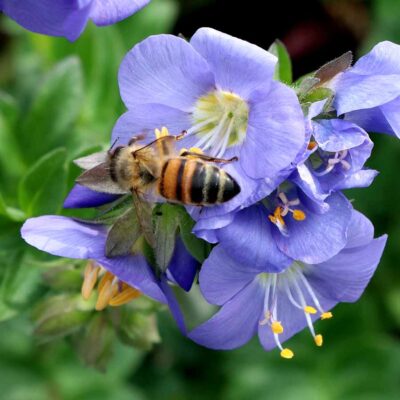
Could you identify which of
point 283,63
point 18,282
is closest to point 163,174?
point 283,63

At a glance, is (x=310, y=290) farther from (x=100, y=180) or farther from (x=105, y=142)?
(x=105, y=142)

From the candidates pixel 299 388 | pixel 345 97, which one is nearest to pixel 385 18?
pixel 299 388

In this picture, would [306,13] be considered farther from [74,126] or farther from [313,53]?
[74,126]

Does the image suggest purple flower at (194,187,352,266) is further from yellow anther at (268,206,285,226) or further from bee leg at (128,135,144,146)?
bee leg at (128,135,144,146)

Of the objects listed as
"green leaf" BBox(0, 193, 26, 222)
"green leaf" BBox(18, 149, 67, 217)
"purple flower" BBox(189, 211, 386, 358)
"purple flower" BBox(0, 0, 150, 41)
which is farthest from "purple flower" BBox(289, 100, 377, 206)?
"green leaf" BBox(0, 193, 26, 222)

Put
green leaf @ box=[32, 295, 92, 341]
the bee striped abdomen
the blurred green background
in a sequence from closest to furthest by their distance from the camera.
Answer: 1. the bee striped abdomen
2. green leaf @ box=[32, 295, 92, 341]
3. the blurred green background

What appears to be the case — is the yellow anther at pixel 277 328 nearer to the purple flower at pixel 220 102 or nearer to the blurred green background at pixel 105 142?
the purple flower at pixel 220 102

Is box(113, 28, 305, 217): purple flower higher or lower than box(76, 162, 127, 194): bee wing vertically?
higher
